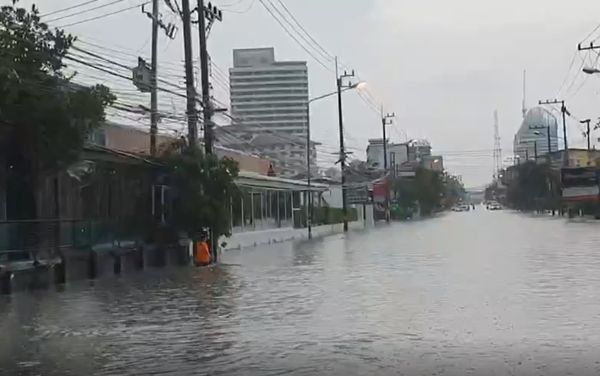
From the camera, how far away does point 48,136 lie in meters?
26.3

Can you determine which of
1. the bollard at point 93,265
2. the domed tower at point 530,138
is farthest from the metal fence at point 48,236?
the domed tower at point 530,138

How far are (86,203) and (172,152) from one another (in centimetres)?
412

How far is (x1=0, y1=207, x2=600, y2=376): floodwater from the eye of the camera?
11.7 meters

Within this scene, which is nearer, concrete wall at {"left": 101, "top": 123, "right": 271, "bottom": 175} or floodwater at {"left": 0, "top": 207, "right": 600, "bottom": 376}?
floodwater at {"left": 0, "top": 207, "right": 600, "bottom": 376}

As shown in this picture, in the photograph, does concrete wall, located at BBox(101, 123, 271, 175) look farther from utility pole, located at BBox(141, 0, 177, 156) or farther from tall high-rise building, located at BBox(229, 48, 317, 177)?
tall high-rise building, located at BBox(229, 48, 317, 177)

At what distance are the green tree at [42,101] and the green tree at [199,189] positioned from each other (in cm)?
694

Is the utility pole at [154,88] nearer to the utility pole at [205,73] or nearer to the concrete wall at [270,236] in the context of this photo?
the utility pole at [205,73]

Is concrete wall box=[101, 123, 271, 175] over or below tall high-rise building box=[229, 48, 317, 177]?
below

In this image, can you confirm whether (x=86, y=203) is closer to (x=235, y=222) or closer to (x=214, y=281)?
(x=214, y=281)

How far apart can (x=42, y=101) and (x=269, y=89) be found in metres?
46.3

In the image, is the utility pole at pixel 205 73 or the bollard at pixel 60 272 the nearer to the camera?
the bollard at pixel 60 272

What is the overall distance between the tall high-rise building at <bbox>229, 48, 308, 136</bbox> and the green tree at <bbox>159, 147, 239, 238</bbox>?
105 ft

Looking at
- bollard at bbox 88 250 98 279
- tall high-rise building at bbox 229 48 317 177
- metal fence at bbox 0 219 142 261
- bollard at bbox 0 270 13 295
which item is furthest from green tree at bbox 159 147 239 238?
tall high-rise building at bbox 229 48 317 177

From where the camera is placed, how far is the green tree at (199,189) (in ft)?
112
